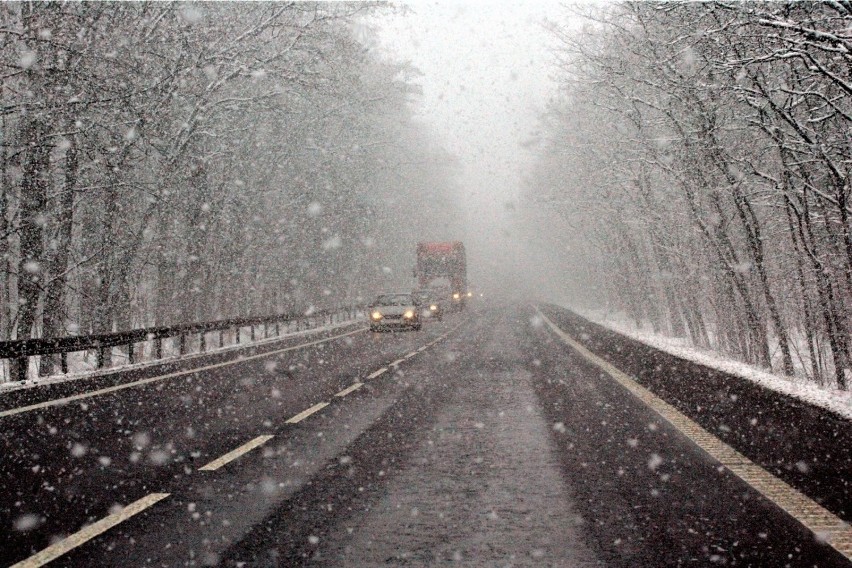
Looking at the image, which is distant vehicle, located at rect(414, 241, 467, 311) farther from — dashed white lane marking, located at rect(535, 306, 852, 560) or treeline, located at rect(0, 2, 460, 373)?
dashed white lane marking, located at rect(535, 306, 852, 560)

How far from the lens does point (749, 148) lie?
57.4 feet

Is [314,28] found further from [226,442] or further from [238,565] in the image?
[238,565]

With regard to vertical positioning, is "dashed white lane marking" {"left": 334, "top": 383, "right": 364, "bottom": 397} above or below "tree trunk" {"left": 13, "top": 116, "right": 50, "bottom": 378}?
below

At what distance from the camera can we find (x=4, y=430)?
8.13 m

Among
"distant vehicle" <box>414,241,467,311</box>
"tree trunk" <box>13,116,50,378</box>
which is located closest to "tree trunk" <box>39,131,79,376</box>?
"tree trunk" <box>13,116,50,378</box>

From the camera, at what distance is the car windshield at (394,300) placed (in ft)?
95.0

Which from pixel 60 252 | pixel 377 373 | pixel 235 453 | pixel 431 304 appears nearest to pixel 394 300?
pixel 431 304

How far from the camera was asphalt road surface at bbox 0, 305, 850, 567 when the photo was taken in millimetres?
4109

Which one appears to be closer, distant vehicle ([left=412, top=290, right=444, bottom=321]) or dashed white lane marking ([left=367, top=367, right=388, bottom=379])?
dashed white lane marking ([left=367, top=367, right=388, bottom=379])

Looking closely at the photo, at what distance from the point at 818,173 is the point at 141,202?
75.7 feet

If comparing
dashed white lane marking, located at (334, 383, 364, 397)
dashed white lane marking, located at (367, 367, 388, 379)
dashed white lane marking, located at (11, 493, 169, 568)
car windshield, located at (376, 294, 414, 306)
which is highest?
car windshield, located at (376, 294, 414, 306)

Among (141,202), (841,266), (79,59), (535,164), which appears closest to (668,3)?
(841,266)

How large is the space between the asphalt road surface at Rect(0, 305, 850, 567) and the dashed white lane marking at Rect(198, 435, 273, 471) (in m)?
0.03

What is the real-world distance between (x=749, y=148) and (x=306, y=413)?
519 inches
